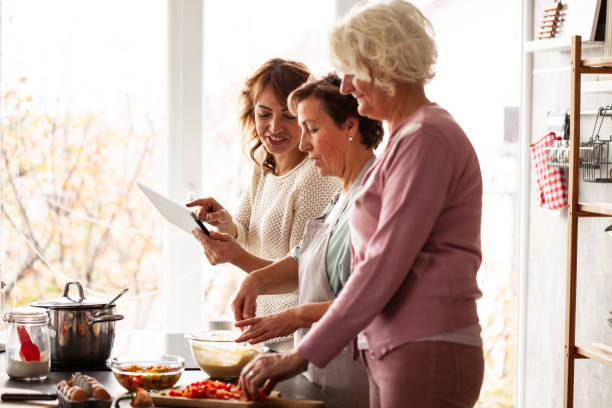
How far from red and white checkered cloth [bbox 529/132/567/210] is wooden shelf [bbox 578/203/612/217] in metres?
0.54

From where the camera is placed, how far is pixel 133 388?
187cm

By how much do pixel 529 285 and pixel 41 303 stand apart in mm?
2162

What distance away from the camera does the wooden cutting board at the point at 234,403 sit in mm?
1676

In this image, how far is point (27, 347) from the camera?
1999 mm

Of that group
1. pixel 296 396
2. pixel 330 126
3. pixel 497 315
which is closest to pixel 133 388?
pixel 296 396

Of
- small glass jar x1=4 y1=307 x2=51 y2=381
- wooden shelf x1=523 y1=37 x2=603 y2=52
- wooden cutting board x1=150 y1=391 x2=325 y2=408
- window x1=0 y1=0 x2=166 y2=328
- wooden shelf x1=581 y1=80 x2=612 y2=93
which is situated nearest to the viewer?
wooden cutting board x1=150 y1=391 x2=325 y2=408

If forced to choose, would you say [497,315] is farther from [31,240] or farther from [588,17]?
[31,240]

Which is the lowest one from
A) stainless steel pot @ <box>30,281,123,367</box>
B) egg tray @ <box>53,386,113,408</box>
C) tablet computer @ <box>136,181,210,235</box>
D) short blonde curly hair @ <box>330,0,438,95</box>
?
egg tray @ <box>53,386,113,408</box>

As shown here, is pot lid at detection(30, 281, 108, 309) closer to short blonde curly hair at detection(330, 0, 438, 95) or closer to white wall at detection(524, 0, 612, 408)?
short blonde curly hair at detection(330, 0, 438, 95)

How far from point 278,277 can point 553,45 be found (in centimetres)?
149

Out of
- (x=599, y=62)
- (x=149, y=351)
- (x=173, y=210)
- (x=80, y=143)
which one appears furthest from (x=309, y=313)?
(x=80, y=143)

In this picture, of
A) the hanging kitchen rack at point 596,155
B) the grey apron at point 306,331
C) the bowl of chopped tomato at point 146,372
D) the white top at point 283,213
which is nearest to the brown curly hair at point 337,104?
the grey apron at point 306,331

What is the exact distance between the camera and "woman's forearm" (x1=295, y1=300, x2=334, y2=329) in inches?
77.3

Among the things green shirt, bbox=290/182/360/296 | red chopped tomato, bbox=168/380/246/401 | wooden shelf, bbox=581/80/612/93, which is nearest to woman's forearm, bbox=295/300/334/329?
green shirt, bbox=290/182/360/296
